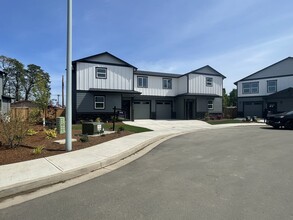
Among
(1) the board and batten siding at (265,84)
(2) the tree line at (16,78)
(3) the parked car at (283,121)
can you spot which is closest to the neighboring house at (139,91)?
(1) the board and batten siding at (265,84)

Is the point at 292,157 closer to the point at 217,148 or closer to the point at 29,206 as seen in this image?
the point at 217,148

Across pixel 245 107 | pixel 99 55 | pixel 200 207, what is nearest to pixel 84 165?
pixel 200 207

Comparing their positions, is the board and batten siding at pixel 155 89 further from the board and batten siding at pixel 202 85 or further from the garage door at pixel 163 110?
the board and batten siding at pixel 202 85

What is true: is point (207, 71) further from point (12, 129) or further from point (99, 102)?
point (12, 129)

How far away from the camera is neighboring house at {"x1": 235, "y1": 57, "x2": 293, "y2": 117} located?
3059 cm

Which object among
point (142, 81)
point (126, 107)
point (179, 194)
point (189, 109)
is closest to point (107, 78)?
point (126, 107)

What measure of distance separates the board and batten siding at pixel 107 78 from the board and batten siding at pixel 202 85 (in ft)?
27.6

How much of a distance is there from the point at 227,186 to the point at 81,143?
669 cm

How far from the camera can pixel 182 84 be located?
97.3ft

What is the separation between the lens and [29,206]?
4.11 meters

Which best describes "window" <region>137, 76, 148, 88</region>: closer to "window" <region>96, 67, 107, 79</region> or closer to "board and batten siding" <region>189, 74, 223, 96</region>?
"window" <region>96, 67, 107, 79</region>

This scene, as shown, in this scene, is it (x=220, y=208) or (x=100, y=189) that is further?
(x=100, y=189)

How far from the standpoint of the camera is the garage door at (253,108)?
3378 centimetres

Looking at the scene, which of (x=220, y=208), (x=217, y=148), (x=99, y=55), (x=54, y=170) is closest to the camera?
(x=220, y=208)
